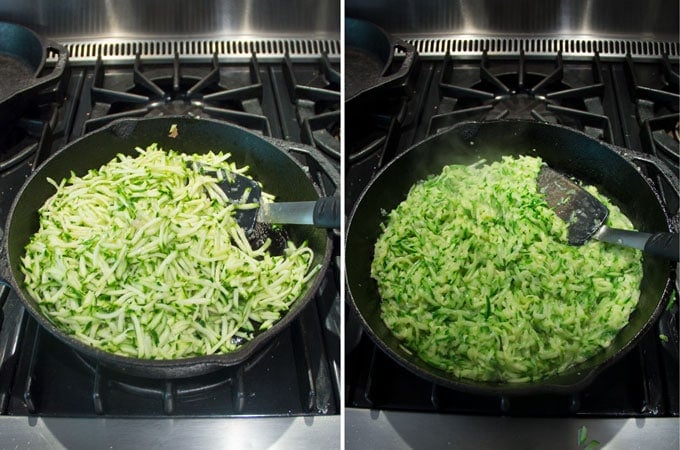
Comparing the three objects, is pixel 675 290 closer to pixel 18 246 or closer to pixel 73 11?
pixel 18 246

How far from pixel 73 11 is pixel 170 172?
1.76 feet

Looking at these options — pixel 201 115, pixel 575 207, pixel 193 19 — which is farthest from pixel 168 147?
pixel 575 207

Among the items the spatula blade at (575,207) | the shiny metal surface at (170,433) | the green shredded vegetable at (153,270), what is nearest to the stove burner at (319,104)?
the green shredded vegetable at (153,270)

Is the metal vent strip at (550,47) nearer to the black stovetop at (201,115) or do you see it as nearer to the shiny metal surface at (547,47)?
the shiny metal surface at (547,47)

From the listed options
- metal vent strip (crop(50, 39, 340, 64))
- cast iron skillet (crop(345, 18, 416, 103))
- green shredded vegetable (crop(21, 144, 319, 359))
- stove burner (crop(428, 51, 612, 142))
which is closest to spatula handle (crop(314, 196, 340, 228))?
green shredded vegetable (crop(21, 144, 319, 359))

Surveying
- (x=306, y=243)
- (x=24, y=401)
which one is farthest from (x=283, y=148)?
(x=24, y=401)

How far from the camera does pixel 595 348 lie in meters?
0.88

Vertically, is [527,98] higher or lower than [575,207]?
higher

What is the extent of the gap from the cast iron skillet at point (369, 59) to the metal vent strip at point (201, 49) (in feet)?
1.09

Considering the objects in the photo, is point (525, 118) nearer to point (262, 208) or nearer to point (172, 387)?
point (262, 208)

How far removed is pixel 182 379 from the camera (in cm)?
95

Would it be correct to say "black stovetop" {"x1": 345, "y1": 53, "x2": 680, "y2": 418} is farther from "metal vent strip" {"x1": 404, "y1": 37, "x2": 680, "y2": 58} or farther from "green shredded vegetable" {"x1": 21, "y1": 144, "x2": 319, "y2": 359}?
"green shredded vegetable" {"x1": 21, "y1": 144, "x2": 319, "y2": 359}

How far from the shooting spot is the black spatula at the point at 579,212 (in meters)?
0.92

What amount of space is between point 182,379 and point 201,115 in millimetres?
566
